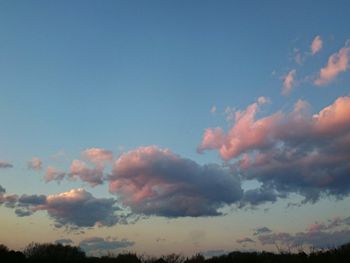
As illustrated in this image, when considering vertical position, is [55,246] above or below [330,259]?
above

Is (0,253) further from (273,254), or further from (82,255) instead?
(273,254)

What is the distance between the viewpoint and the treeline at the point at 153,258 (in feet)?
95.9

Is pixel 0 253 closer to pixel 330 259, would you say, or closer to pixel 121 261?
pixel 121 261

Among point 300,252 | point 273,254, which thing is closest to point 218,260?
point 273,254

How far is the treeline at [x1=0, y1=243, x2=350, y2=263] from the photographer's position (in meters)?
29.2

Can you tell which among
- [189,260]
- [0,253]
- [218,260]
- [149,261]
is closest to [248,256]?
[218,260]

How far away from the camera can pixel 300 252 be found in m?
31.1

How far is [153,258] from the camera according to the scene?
39125 millimetres

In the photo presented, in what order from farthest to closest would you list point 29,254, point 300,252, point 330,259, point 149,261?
point 29,254, point 149,261, point 300,252, point 330,259

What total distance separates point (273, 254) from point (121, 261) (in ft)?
44.6

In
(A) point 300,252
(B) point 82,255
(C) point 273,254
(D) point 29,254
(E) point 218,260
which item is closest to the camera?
(A) point 300,252

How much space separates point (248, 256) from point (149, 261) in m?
8.04

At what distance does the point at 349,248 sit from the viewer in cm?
2889

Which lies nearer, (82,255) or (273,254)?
(273,254)
